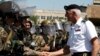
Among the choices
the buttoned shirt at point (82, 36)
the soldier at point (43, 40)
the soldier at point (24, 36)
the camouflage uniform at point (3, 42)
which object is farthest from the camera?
the soldier at point (43, 40)

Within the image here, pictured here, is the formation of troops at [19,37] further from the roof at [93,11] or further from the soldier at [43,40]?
the roof at [93,11]

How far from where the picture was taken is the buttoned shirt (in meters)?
6.16

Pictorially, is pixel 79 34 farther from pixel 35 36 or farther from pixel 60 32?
pixel 60 32

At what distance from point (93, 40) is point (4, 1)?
3833 mm

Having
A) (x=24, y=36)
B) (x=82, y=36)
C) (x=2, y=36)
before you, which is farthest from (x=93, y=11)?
(x=82, y=36)

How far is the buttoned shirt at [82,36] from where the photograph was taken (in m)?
6.16

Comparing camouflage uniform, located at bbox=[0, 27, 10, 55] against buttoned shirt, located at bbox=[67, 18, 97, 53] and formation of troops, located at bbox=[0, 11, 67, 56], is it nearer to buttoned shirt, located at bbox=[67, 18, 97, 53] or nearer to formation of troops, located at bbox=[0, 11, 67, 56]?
formation of troops, located at bbox=[0, 11, 67, 56]

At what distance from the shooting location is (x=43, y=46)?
28.8 ft

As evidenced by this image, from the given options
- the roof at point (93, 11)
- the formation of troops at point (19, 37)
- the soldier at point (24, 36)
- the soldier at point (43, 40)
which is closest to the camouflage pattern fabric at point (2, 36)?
the formation of troops at point (19, 37)

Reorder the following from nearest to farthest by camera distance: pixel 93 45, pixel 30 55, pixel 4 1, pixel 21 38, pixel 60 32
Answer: pixel 93 45 < pixel 30 55 < pixel 21 38 < pixel 4 1 < pixel 60 32

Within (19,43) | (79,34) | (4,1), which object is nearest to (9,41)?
(19,43)

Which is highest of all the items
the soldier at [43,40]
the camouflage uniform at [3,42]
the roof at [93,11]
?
the roof at [93,11]

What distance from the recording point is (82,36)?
6.32 m

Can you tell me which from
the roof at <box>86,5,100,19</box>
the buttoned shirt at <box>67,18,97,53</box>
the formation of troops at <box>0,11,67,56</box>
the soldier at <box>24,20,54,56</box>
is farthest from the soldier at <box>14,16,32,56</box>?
Answer: the buttoned shirt at <box>67,18,97,53</box>
